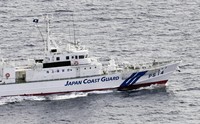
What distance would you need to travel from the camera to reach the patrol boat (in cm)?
13138

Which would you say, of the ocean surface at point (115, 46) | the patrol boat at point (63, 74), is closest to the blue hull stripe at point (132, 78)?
the patrol boat at point (63, 74)

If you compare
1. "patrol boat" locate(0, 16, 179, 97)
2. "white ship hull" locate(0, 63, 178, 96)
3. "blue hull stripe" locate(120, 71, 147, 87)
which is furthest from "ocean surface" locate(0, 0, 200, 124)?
"blue hull stripe" locate(120, 71, 147, 87)

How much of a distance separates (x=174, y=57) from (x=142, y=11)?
99.2 feet

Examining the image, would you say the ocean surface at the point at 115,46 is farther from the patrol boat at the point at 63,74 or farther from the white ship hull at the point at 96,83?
the patrol boat at the point at 63,74

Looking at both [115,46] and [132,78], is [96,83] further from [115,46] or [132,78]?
[115,46]

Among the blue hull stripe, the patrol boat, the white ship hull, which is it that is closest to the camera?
the patrol boat

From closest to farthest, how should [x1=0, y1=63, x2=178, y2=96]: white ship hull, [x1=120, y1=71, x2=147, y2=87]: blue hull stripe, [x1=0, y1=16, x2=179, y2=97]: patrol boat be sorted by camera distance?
[x1=0, y1=16, x2=179, y2=97]: patrol boat, [x1=0, y1=63, x2=178, y2=96]: white ship hull, [x1=120, y1=71, x2=147, y2=87]: blue hull stripe

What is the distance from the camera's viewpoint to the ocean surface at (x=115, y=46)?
123875mm

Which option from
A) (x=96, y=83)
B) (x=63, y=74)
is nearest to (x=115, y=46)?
(x=96, y=83)

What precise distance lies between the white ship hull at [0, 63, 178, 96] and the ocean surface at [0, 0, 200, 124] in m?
1.14

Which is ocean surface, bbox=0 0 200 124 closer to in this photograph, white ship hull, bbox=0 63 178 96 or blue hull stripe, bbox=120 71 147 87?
white ship hull, bbox=0 63 178 96

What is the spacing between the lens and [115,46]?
6122 inches

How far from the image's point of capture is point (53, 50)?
131 metres

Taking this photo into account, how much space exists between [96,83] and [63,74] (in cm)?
587
